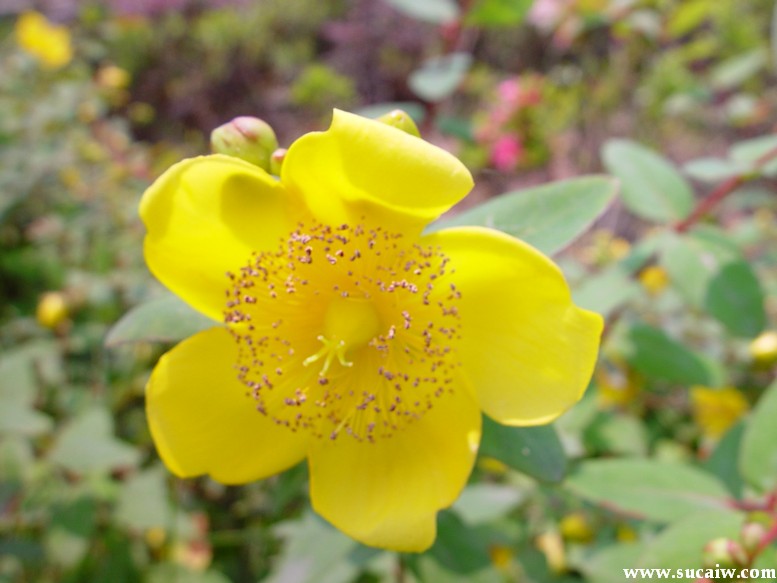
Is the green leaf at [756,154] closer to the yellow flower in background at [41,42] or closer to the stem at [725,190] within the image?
the stem at [725,190]

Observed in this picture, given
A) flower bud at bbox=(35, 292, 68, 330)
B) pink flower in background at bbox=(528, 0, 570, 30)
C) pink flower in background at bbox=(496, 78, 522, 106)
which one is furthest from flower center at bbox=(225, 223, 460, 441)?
pink flower in background at bbox=(496, 78, 522, 106)

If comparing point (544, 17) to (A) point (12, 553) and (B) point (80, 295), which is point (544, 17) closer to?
(B) point (80, 295)

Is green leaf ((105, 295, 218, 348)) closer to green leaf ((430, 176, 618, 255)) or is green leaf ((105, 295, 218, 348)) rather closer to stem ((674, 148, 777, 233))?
green leaf ((430, 176, 618, 255))

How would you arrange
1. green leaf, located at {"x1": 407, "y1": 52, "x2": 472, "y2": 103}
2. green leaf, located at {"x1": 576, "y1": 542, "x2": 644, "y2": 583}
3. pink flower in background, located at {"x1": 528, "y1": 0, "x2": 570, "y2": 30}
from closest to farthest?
1. green leaf, located at {"x1": 576, "y1": 542, "x2": 644, "y2": 583}
2. green leaf, located at {"x1": 407, "y1": 52, "x2": 472, "y2": 103}
3. pink flower in background, located at {"x1": 528, "y1": 0, "x2": 570, "y2": 30}

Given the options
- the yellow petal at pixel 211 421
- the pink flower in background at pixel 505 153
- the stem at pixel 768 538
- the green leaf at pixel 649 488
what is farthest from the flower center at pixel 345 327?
the pink flower in background at pixel 505 153

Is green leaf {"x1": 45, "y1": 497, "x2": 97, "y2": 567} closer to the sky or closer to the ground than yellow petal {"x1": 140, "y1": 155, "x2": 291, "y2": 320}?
closer to the ground

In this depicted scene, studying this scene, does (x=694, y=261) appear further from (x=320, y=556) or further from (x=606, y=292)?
(x=320, y=556)

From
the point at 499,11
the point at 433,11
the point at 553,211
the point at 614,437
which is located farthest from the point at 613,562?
the point at 433,11
